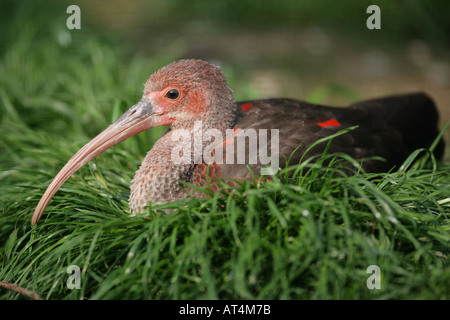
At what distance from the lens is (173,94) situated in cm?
306

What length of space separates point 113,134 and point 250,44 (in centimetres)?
422

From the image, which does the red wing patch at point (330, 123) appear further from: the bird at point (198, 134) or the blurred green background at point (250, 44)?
the blurred green background at point (250, 44)

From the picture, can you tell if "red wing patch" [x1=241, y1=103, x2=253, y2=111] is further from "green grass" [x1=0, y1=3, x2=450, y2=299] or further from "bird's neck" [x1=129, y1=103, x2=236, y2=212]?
"green grass" [x1=0, y1=3, x2=450, y2=299]

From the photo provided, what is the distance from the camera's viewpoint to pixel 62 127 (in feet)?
15.3

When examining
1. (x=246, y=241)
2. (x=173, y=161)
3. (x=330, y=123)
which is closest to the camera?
(x=246, y=241)

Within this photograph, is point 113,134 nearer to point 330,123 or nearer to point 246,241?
point 246,241

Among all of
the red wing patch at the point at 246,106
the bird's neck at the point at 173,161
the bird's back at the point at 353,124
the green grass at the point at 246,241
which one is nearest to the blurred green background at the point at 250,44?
the bird's back at the point at 353,124

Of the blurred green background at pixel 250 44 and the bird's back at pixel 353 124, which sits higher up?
the blurred green background at pixel 250 44

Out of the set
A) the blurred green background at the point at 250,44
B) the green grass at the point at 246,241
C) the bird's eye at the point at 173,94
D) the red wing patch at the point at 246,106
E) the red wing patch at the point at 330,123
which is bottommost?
the green grass at the point at 246,241

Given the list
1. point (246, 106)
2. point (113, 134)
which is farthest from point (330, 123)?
point (113, 134)

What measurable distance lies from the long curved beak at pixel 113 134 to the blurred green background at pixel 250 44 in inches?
61.7

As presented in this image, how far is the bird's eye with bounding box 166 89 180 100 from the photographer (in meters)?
3.04

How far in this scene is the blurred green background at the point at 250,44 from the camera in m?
5.39

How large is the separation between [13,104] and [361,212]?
137 inches
